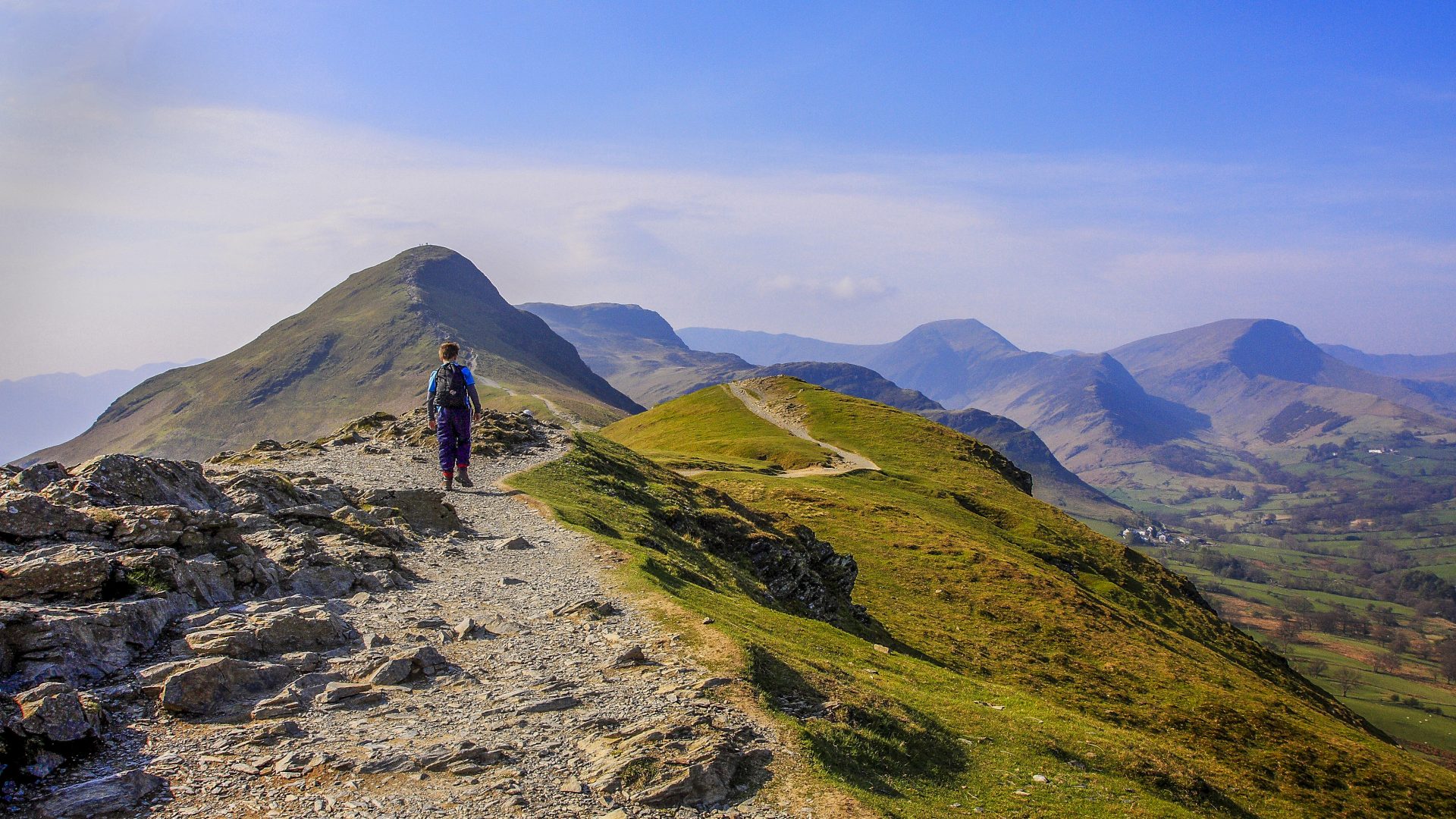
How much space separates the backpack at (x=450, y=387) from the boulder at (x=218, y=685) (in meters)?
18.3

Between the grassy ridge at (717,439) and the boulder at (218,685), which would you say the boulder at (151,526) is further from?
the grassy ridge at (717,439)

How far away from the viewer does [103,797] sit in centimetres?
1026

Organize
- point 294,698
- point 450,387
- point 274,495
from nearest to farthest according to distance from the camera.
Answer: point 294,698 < point 274,495 < point 450,387

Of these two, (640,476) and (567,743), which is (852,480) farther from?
(567,743)

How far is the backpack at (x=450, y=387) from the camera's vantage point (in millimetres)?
31672

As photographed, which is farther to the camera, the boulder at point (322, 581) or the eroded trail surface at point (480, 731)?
the boulder at point (322, 581)

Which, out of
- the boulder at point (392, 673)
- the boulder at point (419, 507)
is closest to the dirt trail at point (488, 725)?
the boulder at point (392, 673)

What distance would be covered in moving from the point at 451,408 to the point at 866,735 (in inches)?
922

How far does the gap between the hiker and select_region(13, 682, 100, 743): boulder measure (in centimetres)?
1928

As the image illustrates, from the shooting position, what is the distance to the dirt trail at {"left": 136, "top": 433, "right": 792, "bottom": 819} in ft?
36.7

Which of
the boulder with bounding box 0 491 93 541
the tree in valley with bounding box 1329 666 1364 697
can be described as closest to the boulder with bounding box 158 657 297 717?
the boulder with bounding box 0 491 93 541

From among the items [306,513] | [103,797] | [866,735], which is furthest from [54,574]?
[866,735]

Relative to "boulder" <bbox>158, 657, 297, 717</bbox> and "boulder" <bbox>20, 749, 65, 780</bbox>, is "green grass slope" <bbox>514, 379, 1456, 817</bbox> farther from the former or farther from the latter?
"boulder" <bbox>20, 749, 65, 780</bbox>

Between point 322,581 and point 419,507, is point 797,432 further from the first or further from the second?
point 322,581
